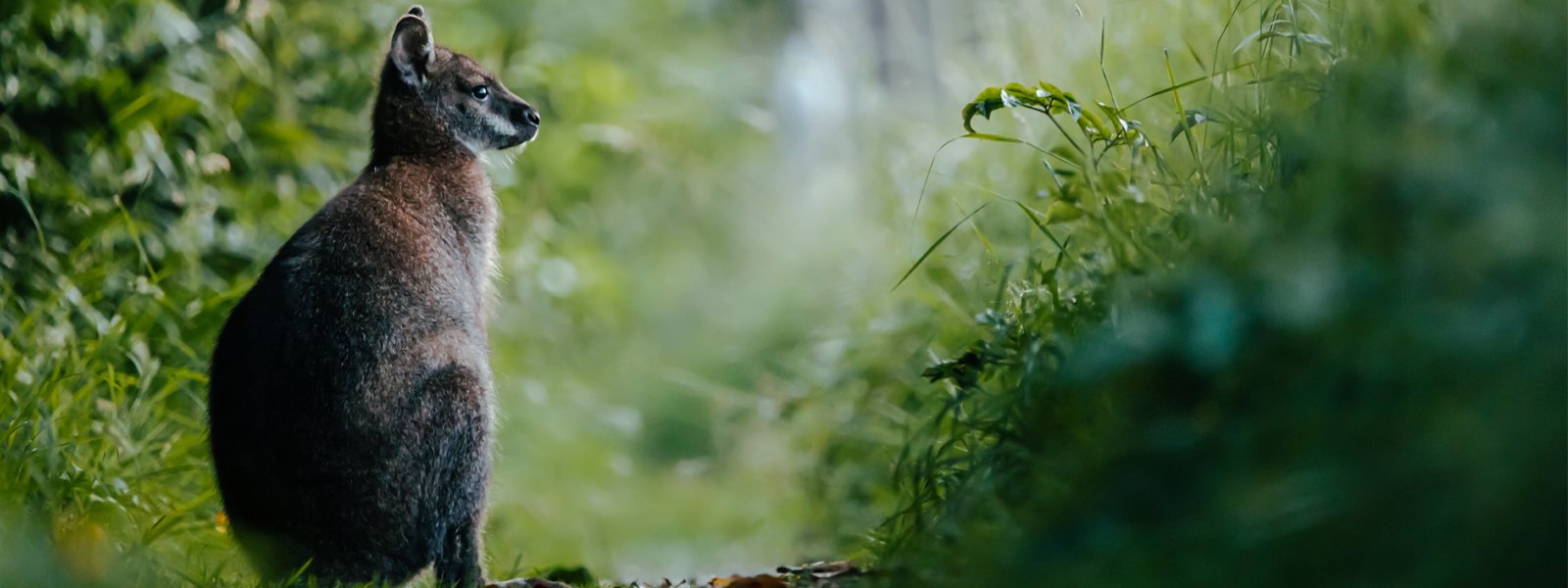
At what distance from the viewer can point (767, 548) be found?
656 centimetres

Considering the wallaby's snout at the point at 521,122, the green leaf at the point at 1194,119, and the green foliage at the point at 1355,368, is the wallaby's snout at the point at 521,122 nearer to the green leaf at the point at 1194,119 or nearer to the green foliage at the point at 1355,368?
the green leaf at the point at 1194,119

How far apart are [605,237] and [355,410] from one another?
24.9ft

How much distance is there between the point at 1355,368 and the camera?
149 cm

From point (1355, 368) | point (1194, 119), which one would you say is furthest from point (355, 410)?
point (1355, 368)

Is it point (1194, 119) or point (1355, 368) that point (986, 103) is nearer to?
point (1194, 119)

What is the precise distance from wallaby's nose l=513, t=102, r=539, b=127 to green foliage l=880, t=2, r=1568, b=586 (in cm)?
280

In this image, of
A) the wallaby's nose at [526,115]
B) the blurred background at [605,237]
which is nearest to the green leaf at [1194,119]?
the blurred background at [605,237]

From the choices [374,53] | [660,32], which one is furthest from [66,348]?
[660,32]

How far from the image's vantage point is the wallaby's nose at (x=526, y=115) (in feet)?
13.9

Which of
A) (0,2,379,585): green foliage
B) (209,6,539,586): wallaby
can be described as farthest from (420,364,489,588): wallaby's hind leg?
(0,2,379,585): green foliage

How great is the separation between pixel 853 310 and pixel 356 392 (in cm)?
405

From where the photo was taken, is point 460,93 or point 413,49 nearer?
point 413,49

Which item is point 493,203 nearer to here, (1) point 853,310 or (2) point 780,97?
(1) point 853,310

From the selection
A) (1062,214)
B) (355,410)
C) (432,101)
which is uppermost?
(432,101)
